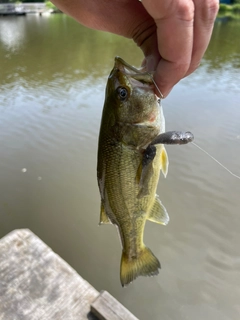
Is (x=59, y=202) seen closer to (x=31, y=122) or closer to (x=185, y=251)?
(x=185, y=251)

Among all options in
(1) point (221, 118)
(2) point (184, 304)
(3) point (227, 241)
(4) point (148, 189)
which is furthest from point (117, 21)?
(1) point (221, 118)

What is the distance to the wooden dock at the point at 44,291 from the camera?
8.38ft

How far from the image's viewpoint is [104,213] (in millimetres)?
1699

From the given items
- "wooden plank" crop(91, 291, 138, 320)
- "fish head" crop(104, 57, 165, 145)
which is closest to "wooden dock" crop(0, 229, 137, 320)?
"wooden plank" crop(91, 291, 138, 320)

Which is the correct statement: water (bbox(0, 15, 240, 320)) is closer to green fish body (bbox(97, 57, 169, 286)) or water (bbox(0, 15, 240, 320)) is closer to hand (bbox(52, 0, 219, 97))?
green fish body (bbox(97, 57, 169, 286))

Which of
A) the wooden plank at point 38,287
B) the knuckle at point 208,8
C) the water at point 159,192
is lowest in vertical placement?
the water at point 159,192

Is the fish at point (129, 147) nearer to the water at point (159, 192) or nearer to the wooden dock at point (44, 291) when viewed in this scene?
the wooden dock at point (44, 291)

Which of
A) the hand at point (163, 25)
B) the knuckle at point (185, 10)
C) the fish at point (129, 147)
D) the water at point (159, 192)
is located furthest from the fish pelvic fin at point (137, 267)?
the water at point (159, 192)

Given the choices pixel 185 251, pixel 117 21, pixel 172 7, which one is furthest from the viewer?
pixel 185 251

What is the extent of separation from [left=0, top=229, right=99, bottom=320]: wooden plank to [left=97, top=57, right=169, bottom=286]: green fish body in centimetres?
139

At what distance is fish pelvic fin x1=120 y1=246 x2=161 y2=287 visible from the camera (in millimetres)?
1761

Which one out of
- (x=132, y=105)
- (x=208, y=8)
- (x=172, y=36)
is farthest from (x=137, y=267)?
(x=208, y=8)

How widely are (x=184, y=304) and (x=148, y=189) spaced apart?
8.31ft

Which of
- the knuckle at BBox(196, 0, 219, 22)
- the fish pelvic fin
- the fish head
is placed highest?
the knuckle at BBox(196, 0, 219, 22)
